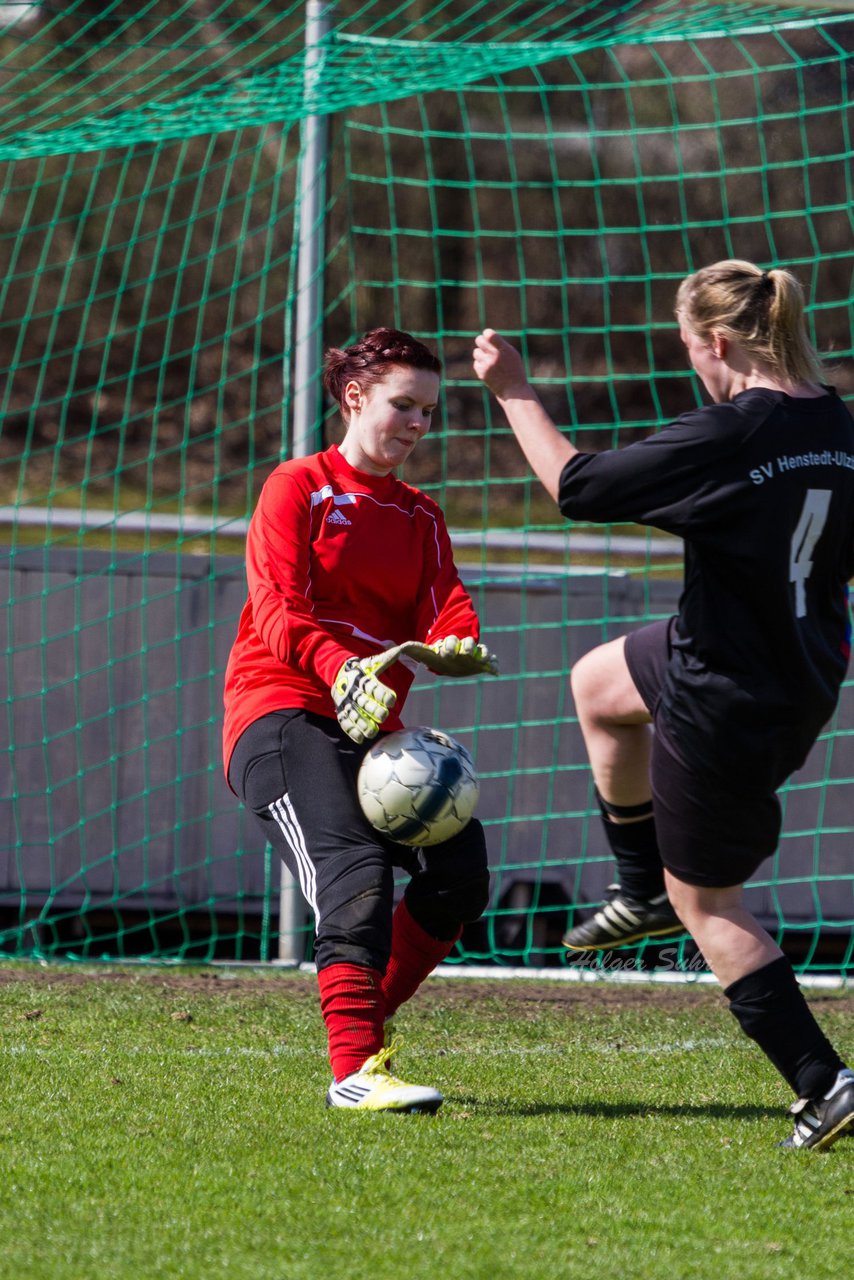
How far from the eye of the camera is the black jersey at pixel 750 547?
3336 millimetres

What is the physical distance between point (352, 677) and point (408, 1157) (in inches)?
40.4

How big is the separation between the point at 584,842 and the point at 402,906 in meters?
2.86

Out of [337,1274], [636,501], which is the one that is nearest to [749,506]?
[636,501]

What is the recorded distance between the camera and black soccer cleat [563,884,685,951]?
3.94 m

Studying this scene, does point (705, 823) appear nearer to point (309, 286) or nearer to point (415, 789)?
point (415, 789)

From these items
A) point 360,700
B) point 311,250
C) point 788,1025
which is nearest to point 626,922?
point 788,1025

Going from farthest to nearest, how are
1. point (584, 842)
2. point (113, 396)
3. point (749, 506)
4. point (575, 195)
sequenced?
point (113, 396) < point (575, 195) < point (584, 842) < point (749, 506)

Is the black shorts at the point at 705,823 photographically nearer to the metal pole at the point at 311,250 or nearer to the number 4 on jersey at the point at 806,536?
the number 4 on jersey at the point at 806,536

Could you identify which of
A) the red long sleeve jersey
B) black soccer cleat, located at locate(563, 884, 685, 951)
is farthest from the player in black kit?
the red long sleeve jersey

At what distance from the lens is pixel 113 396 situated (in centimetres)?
2081

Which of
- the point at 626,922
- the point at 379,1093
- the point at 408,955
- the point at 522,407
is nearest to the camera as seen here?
the point at 522,407

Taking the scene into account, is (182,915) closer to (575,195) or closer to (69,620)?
(69,620)

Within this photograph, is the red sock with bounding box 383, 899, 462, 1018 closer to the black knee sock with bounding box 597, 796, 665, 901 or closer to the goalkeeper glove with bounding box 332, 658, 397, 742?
the black knee sock with bounding box 597, 796, 665, 901

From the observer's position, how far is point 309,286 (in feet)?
21.8
